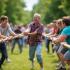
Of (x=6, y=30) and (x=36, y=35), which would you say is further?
(x=6, y=30)

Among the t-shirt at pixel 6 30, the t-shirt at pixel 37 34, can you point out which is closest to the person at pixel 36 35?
the t-shirt at pixel 37 34

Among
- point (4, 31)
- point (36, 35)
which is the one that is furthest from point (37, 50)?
point (4, 31)

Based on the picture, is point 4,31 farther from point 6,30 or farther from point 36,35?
point 36,35

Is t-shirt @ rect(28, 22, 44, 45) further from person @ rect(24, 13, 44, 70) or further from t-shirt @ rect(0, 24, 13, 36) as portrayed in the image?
t-shirt @ rect(0, 24, 13, 36)

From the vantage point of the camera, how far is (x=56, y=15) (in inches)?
2598

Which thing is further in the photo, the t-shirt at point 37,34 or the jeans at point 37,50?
the t-shirt at point 37,34

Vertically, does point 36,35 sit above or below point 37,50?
above

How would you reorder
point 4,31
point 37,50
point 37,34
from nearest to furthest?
1. point 37,50
2. point 37,34
3. point 4,31

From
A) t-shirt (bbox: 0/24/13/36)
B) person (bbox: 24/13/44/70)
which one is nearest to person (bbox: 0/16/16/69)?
t-shirt (bbox: 0/24/13/36)

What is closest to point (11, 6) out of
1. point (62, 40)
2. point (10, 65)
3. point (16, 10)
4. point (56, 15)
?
point (16, 10)

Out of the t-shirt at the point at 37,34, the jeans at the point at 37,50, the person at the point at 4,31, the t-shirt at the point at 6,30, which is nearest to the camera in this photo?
the jeans at the point at 37,50

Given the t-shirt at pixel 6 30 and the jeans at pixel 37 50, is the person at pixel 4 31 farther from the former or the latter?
the jeans at pixel 37 50

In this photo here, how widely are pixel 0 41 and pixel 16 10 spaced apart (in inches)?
2709

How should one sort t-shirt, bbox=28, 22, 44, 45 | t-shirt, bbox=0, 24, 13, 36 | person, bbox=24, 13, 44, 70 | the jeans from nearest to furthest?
1. the jeans
2. person, bbox=24, 13, 44, 70
3. t-shirt, bbox=28, 22, 44, 45
4. t-shirt, bbox=0, 24, 13, 36
